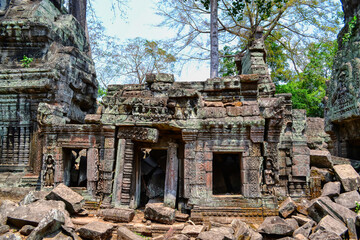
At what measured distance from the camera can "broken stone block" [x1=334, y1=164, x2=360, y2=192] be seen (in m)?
6.35

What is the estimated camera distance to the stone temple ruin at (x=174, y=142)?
6.08m

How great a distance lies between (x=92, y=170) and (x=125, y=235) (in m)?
2.10

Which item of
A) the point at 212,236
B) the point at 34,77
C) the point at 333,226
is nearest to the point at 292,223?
the point at 333,226

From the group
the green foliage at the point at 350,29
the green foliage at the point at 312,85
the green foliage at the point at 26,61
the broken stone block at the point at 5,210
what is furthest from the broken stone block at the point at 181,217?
the green foliage at the point at 312,85

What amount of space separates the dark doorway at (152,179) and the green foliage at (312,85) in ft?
41.9

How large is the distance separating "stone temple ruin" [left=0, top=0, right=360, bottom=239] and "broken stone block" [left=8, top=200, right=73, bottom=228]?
3.26 ft

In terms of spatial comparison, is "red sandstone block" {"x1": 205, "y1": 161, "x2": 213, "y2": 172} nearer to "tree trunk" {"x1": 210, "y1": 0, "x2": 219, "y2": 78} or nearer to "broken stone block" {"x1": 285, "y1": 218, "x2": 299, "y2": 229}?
"broken stone block" {"x1": 285, "y1": 218, "x2": 299, "y2": 229}

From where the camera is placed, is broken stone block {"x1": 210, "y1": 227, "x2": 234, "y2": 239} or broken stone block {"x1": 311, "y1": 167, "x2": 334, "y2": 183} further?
broken stone block {"x1": 311, "y1": 167, "x2": 334, "y2": 183}

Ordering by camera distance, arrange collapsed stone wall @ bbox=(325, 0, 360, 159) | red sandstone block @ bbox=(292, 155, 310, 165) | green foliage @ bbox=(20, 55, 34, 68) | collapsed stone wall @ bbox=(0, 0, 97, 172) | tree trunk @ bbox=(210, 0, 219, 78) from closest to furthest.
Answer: red sandstone block @ bbox=(292, 155, 310, 165)
collapsed stone wall @ bbox=(0, 0, 97, 172)
collapsed stone wall @ bbox=(325, 0, 360, 159)
green foliage @ bbox=(20, 55, 34, 68)
tree trunk @ bbox=(210, 0, 219, 78)

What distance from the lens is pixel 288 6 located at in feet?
51.6

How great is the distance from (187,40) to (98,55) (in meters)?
8.94

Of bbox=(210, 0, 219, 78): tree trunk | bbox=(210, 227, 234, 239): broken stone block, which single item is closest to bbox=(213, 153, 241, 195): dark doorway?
bbox=(210, 227, 234, 239): broken stone block

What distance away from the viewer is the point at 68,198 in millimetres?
5953

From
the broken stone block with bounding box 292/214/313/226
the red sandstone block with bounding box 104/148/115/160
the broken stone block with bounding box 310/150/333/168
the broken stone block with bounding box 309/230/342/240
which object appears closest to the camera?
the broken stone block with bounding box 309/230/342/240
